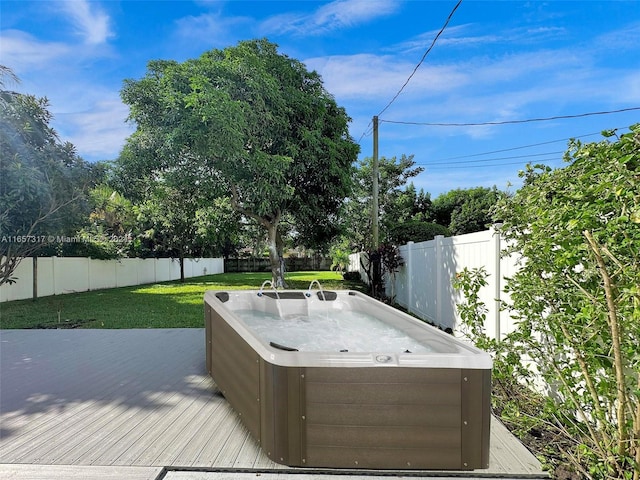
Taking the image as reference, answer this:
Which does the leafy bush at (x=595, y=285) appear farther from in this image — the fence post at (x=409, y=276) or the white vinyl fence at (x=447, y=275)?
the fence post at (x=409, y=276)

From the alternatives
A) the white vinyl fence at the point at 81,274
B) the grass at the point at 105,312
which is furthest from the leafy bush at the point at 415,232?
the white vinyl fence at the point at 81,274

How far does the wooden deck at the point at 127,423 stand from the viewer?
6.72 feet

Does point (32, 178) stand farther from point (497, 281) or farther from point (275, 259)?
point (497, 281)

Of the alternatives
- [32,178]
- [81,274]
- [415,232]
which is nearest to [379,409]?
[32,178]

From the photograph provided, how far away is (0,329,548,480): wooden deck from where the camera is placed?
2047 mm

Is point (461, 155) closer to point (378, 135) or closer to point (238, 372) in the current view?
point (378, 135)

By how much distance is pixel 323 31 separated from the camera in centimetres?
749

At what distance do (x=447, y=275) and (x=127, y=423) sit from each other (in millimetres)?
3937

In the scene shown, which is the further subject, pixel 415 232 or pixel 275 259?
pixel 415 232

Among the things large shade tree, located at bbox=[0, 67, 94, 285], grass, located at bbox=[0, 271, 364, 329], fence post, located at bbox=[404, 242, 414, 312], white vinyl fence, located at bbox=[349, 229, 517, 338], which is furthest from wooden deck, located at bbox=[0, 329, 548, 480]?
fence post, located at bbox=[404, 242, 414, 312]

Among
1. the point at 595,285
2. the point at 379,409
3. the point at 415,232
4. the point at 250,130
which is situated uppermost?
the point at 250,130

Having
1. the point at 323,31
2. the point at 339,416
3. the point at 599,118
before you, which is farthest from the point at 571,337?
the point at 599,118

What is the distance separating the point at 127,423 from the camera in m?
2.60

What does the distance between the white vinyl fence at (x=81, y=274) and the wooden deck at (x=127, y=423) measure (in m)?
6.30
